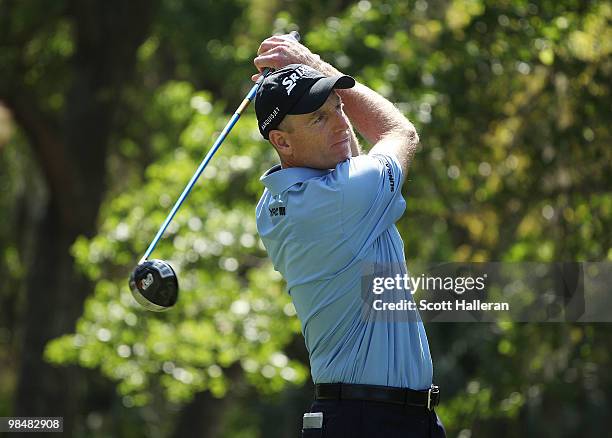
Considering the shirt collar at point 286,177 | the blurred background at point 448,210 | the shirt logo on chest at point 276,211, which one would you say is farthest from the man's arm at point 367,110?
the blurred background at point 448,210

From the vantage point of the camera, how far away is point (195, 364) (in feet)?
31.3

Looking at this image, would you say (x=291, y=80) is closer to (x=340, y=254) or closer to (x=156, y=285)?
(x=340, y=254)

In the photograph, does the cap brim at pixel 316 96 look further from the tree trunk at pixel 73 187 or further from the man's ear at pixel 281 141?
the tree trunk at pixel 73 187

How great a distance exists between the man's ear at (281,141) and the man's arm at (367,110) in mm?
300

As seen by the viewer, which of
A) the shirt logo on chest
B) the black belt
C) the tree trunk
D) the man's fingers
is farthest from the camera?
the tree trunk

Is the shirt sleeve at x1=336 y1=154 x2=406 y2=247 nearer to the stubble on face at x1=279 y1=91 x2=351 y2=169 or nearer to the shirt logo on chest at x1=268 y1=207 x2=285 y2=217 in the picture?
the stubble on face at x1=279 y1=91 x2=351 y2=169

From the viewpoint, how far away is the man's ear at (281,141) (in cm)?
398

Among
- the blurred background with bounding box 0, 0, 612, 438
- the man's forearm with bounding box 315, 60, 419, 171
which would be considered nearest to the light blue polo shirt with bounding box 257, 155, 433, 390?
the man's forearm with bounding box 315, 60, 419, 171

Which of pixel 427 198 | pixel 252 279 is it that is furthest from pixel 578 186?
pixel 252 279

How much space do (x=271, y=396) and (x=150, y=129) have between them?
8163mm

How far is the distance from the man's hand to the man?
19 cm

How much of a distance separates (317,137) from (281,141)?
0.13 metres

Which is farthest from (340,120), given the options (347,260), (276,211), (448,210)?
(448,210)

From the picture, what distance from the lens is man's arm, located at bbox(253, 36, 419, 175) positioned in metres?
4.11
